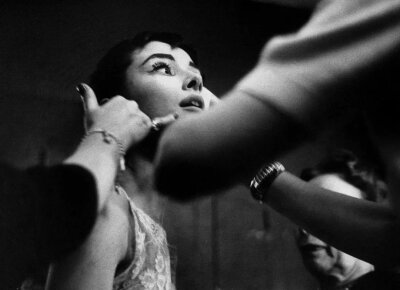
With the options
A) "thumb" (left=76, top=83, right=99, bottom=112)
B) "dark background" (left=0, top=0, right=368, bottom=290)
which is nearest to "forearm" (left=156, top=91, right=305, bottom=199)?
"thumb" (left=76, top=83, right=99, bottom=112)

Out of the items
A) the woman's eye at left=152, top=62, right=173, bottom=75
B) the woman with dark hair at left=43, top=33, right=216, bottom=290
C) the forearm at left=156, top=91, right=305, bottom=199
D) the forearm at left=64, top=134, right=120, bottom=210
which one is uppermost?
the forearm at left=156, top=91, right=305, bottom=199

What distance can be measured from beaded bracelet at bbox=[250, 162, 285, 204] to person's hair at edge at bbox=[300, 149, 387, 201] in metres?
0.89

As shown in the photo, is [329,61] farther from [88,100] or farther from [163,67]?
[163,67]

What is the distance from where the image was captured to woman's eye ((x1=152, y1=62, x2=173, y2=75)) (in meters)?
1.21

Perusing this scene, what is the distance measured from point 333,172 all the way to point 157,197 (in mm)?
792

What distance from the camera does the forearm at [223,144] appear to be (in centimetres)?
39

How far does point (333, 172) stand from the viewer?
1718mm

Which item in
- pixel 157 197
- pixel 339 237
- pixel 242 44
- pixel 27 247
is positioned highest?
pixel 339 237

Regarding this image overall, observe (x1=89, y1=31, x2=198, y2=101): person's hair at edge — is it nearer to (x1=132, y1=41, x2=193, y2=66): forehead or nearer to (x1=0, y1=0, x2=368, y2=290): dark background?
(x1=132, y1=41, x2=193, y2=66): forehead

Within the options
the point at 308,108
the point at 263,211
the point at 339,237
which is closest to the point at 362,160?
the point at 263,211

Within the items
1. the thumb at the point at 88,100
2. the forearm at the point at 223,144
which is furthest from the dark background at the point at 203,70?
the forearm at the point at 223,144

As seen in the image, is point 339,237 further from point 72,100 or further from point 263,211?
point 263,211

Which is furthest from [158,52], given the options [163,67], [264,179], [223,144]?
[223,144]

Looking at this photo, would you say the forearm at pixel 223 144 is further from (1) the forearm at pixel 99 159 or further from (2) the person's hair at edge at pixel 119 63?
(2) the person's hair at edge at pixel 119 63
